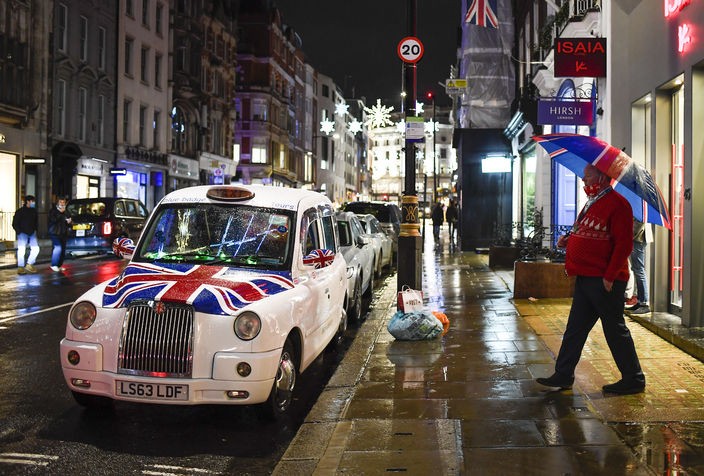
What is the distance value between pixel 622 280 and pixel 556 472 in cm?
246

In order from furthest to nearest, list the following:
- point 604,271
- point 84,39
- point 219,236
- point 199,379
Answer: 1. point 84,39
2. point 219,236
3. point 604,271
4. point 199,379

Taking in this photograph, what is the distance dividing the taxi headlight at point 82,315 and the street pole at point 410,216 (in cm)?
567

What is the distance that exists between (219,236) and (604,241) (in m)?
3.46

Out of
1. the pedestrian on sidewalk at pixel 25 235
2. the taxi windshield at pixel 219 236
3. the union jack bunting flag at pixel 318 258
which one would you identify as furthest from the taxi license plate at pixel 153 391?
the pedestrian on sidewalk at pixel 25 235

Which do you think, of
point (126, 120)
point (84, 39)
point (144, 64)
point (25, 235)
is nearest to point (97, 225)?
point (25, 235)

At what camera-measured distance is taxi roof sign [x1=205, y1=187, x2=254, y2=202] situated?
24.6ft

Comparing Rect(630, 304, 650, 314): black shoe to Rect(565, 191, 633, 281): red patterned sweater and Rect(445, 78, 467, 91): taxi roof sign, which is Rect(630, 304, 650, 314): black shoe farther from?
Rect(445, 78, 467, 91): taxi roof sign

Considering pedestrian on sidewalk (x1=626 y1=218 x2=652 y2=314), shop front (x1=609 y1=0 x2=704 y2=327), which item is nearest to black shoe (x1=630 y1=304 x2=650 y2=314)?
pedestrian on sidewalk (x1=626 y1=218 x2=652 y2=314)

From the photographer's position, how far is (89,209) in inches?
921

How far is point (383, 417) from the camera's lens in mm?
6090

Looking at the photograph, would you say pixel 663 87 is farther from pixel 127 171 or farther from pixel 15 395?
pixel 127 171

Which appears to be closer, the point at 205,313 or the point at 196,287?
the point at 205,313

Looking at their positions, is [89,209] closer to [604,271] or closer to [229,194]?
[229,194]

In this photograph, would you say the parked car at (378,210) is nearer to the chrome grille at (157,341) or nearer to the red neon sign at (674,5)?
the red neon sign at (674,5)
